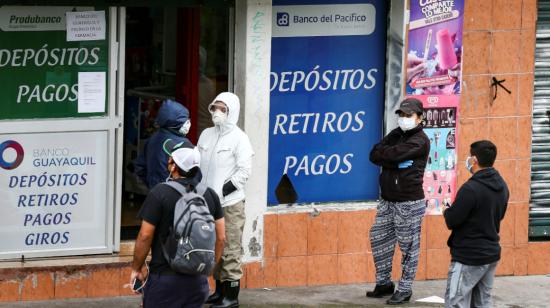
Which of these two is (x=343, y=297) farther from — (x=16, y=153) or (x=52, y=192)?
(x=16, y=153)

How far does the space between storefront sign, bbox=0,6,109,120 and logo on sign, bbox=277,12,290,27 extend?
1567 mm

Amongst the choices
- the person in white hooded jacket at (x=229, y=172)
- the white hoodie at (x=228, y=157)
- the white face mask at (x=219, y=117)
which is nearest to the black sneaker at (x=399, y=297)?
the person in white hooded jacket at (x=229, y=172)

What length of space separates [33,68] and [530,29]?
15.2 ft

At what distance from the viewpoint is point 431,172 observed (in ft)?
39.9

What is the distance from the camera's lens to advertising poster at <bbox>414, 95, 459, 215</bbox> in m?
12.1

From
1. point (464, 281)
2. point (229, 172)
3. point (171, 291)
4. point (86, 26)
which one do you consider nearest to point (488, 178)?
point (464, 281)

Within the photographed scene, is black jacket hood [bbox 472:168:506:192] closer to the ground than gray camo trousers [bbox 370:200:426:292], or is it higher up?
higher up

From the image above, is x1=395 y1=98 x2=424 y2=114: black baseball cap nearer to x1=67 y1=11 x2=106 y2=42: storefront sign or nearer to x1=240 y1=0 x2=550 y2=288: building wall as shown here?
x1=240 y1=0 x2=550 y2=288: building wall

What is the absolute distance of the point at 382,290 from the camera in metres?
11.5

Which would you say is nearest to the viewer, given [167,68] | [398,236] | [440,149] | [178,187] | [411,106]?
[178,187]

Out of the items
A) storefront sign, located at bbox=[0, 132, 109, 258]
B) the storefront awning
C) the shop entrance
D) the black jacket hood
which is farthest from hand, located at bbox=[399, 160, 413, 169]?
storefront sign, located at bbox=[0, 132, 109, 258]

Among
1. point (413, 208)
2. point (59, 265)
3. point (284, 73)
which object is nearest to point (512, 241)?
point (413, 208)

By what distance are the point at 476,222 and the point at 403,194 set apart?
1419mm

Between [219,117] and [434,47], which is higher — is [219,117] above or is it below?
below
